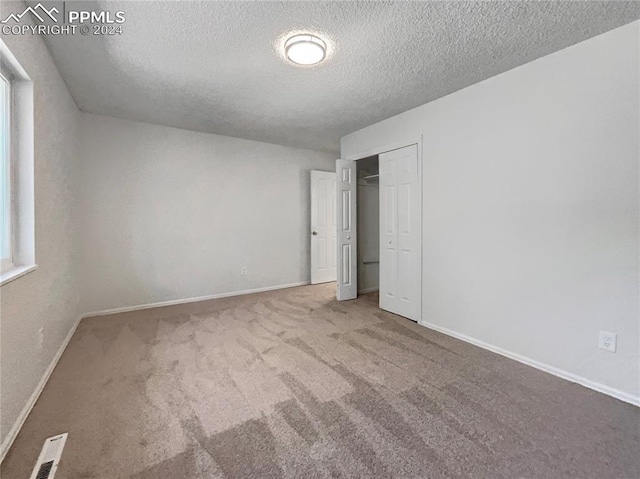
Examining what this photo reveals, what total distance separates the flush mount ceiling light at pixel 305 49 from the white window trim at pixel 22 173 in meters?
1.66

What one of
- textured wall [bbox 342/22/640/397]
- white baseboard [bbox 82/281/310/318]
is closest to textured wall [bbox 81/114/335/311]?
white baseboard [bbox 82/281/310/318]

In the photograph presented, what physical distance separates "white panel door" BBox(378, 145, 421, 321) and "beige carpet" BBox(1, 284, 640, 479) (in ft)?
2.18

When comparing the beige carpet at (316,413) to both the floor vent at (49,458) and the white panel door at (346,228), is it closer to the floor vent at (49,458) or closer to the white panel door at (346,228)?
the floor vent at (49,458)

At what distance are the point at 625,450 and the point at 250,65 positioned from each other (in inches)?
133

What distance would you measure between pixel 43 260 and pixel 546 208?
376 cm

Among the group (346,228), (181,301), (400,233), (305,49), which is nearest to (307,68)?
(305,49)

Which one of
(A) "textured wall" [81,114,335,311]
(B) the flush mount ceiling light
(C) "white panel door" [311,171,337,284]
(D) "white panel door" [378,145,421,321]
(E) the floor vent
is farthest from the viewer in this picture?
(C) "white panel door" [311,171,337,284]

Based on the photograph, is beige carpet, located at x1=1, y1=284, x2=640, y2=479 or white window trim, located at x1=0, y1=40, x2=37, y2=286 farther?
white window trim, located at x1=0, y1=40, x2=37, y2=286

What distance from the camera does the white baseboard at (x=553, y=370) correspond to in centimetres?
187

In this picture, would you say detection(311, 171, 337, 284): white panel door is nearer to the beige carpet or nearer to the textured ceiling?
the textured ceiling

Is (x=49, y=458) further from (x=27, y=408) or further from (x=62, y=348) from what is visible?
(x=62, y=348)

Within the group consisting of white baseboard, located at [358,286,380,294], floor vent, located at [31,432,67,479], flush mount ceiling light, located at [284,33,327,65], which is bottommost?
floor vent, located at [31,432,67,479]

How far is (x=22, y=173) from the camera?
1.86 metres

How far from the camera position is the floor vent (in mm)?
1310
